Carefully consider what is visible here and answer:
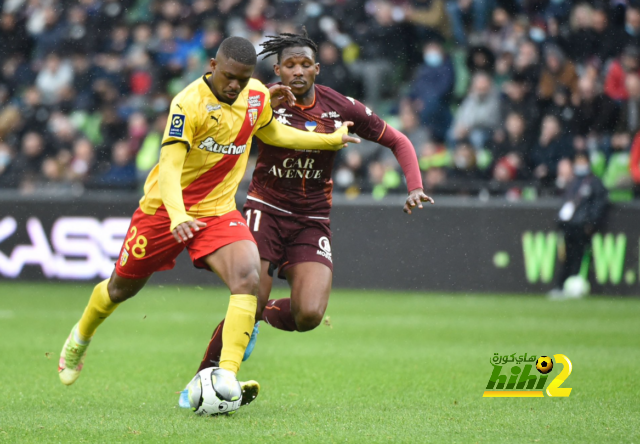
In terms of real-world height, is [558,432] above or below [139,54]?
above

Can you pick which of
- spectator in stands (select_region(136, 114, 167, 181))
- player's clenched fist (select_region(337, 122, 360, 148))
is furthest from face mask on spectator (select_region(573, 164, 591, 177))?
player's clenched fist (select_region(337, 122, 360, 148))

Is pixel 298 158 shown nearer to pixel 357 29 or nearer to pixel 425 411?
pixel 425 411

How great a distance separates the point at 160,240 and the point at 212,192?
446 millimetres

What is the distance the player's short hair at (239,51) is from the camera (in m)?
5.62

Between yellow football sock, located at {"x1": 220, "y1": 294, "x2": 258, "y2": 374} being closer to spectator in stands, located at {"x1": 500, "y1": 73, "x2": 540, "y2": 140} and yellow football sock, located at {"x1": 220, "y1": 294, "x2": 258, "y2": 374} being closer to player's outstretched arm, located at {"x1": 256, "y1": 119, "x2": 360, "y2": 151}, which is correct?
player's outstretched arm, located at {"x1": 256, "y1": 119, "x2": 360, "y2": 151}

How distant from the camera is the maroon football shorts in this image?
6781 mm

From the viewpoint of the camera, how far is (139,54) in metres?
17.3

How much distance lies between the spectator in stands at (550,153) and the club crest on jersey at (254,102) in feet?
27.5

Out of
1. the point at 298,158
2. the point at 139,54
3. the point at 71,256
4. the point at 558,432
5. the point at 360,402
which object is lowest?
the point at 71,256

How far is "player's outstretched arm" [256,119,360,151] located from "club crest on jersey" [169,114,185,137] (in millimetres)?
780

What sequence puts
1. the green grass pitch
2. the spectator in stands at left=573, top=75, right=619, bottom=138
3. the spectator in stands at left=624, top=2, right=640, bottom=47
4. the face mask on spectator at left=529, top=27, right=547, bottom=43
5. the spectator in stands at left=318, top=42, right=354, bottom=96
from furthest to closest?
the spectator in stands at left=318, top=42, right=354, bottom=96 → the face mask on spectator at left=529, top=27, right=547, bottom=43 → the spectator in stands at left=624, top=2, right=640, bottom=47 → the spectator in stands at left=573, top=75, right=619, bottom=138 → the green grass pitch

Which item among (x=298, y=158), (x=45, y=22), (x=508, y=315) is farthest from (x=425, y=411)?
(x=45, y=22)

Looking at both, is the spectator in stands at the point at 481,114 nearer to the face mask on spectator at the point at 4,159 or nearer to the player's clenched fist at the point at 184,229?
the face mask on spectator at the point at 4,159

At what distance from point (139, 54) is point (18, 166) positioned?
291cm
